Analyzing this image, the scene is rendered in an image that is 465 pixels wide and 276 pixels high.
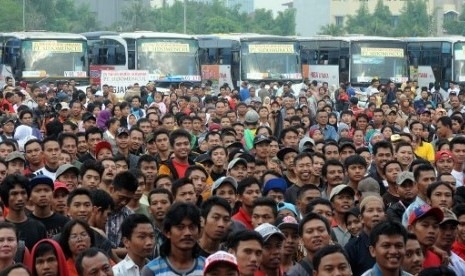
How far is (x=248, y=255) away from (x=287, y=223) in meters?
1.30

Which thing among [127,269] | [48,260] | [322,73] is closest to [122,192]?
[127,269]

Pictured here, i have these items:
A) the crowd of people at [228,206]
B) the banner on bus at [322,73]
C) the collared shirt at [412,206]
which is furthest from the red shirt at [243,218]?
the banner on bus at [322,73]

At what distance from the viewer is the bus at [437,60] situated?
41.8m

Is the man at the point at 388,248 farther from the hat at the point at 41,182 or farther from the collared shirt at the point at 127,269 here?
the hat at the point at 41,182

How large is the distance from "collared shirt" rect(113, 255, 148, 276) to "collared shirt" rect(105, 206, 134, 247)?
1260 mm

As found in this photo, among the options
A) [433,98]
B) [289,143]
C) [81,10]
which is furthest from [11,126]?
[81,10]

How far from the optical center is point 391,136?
1766 cm

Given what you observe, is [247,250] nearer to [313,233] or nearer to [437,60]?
[313,233]

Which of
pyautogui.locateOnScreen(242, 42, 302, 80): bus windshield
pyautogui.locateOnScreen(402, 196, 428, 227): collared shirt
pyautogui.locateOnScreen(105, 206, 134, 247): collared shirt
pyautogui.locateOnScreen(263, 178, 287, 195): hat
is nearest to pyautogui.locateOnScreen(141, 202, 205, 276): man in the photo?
pyautogui.locateOnScreen(105, 206, 134, 247): collared shirt

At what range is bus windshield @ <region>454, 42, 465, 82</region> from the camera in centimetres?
4119

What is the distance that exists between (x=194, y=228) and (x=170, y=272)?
42 centimetres

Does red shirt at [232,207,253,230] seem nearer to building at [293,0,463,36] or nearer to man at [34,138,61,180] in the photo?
man at [34,138,61,180]

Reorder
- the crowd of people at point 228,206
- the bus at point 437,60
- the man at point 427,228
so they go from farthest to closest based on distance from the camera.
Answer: the bus at point 437,60, the man at point 427,228, the crowd of people at point 228,206

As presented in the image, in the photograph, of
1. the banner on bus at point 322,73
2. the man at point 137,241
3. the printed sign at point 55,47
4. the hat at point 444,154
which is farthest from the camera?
the banner on bus at point 322,73
